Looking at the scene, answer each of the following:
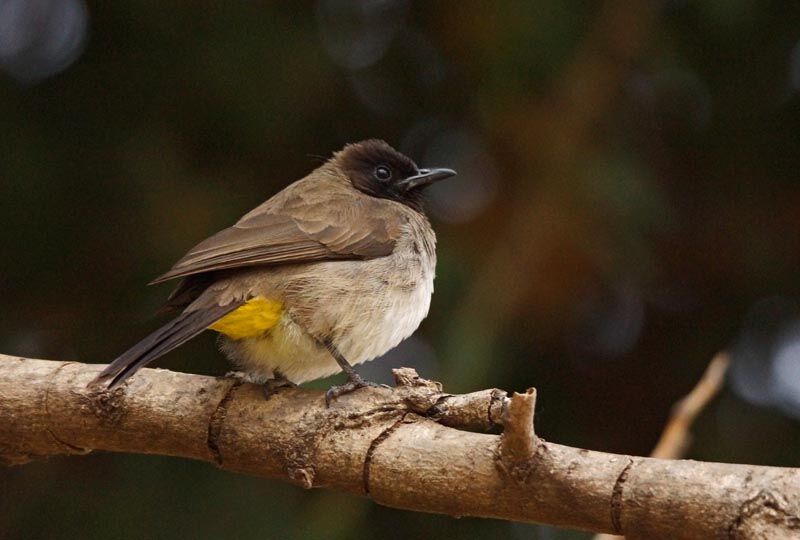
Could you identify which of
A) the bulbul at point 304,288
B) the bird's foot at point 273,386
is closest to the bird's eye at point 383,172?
the bulbul at point 304,288

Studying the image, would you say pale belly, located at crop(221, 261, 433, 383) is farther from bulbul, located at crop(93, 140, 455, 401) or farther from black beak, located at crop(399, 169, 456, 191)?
black beak, located at crop(399, 169, 456, 191)

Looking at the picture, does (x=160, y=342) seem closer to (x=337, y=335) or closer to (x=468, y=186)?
(x=337, y=335)

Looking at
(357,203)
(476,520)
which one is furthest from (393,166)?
(476,520)

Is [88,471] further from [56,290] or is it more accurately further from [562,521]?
[562,521]

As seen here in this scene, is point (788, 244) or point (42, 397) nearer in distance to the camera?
point (42, 397)

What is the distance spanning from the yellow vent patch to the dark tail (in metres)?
0.07

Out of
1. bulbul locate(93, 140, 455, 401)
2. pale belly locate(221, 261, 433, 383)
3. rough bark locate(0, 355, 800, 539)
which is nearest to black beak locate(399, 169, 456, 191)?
bulbul locate(93, 140, 455, 401)

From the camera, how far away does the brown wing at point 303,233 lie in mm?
3469

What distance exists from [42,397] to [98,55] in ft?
9.33

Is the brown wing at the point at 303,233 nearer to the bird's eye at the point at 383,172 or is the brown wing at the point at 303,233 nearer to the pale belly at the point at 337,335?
the pale belly at the point at 337,335

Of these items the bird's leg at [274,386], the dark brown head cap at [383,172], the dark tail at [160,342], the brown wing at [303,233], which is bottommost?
the bird's leg at [274,386]

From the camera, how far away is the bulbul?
134 inches

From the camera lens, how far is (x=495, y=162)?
5.53 m

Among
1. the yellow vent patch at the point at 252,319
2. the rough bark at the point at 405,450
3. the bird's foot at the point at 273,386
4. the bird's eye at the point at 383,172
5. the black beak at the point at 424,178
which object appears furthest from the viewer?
the bird's eye at the point at 383,172
